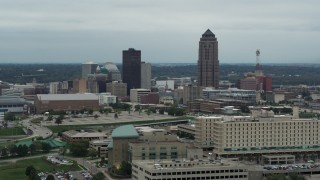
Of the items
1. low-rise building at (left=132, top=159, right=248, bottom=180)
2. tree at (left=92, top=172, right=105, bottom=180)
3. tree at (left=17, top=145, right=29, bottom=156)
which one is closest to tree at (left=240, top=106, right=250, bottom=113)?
tree at (left=17, top=145, right=29, bottom=156)

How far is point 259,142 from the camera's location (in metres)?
58.2

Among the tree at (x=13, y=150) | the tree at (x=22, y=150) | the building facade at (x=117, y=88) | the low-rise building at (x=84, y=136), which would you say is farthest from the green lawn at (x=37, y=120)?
the building facade at (x=117, y=88)

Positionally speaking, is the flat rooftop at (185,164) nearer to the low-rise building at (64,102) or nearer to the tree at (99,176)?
the tree at (99,176)

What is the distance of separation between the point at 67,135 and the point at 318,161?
26003mm

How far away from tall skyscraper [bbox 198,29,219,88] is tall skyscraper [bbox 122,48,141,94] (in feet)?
40.1

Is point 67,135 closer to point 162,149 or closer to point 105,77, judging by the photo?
point 162,149

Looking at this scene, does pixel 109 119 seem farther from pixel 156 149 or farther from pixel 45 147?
pixel 156 149

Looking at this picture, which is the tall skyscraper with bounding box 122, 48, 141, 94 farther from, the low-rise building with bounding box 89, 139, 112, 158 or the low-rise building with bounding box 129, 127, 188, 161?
the low-rise building with bounding box 129, 127, 188, 161

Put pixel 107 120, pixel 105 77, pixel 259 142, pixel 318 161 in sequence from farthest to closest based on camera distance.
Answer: pixel 105 77 → pixel 107 120 → pixel 259 142 → pixel 318 161

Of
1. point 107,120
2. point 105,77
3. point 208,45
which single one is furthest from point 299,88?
point 107,120

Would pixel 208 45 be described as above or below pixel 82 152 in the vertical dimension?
above

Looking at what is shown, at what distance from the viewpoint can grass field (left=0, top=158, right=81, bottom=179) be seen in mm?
49156

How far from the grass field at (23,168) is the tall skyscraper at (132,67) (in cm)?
7962

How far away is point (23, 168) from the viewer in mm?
52156
